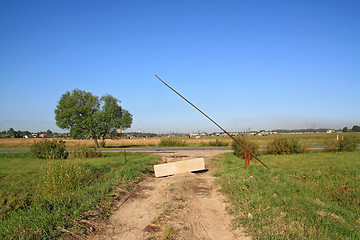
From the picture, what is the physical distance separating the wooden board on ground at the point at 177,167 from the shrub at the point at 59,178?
12.4 feet

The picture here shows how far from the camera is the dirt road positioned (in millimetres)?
5633

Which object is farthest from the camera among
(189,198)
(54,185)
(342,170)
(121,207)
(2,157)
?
(2,157)

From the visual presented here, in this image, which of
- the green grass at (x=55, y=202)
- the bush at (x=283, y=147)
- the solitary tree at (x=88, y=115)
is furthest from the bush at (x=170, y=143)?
the green grass at (x=55, y=202)

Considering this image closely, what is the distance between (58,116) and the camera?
42.0 m

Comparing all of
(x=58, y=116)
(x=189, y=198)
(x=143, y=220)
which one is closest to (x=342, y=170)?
(x=189, y=198)

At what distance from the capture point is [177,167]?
13.4 meters

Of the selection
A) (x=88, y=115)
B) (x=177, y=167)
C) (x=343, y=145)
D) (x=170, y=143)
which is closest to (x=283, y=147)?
(x=343, y=145)

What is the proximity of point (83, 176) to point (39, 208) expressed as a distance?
15.5ft

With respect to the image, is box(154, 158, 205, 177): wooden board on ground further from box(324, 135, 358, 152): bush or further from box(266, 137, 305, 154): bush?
box(324, 135, 358, 152): bush

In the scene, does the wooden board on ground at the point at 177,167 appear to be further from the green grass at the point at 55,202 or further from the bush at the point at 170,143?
the bush at the point at 170,143

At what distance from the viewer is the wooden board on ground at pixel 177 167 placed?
13062 mm

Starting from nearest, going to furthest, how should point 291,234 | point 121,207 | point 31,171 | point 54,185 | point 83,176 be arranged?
point 291,234, point 121,207, point 54,185, point 83,176, point 31,171

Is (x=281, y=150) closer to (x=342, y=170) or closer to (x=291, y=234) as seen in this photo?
(x=342, y=170)

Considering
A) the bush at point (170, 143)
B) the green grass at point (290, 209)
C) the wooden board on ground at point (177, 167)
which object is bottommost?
the green grass at point (290, 209)
